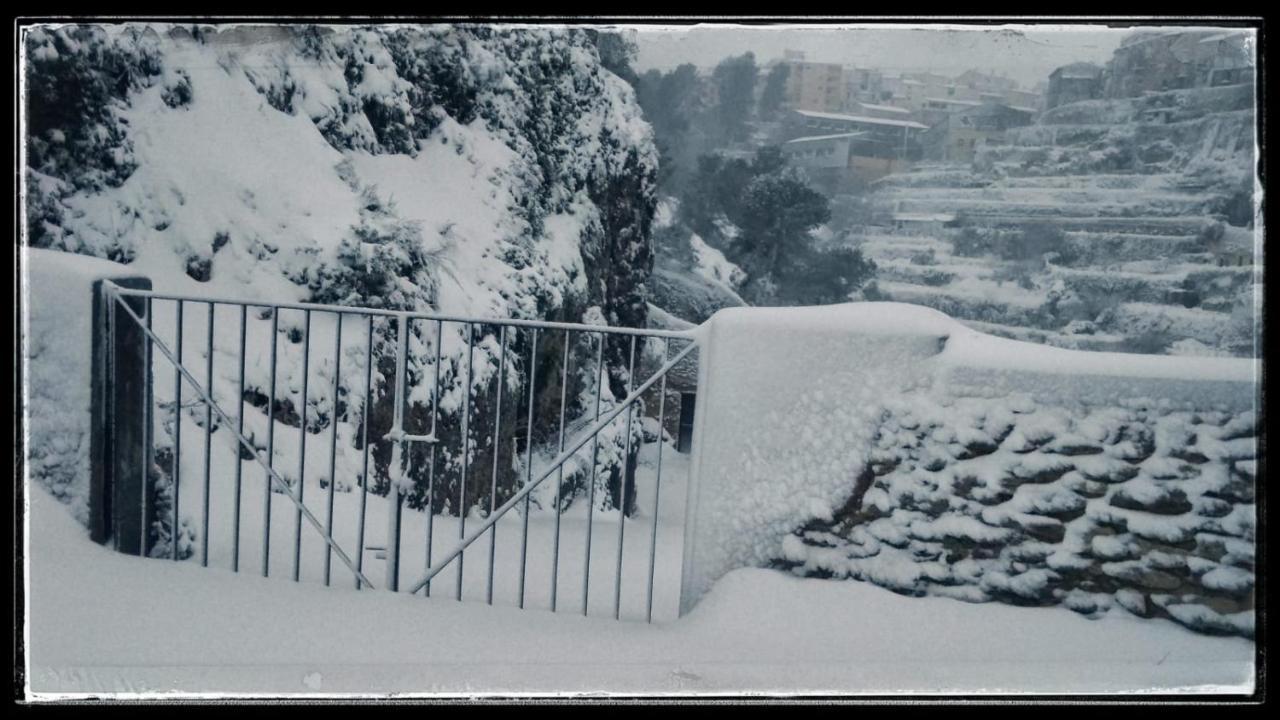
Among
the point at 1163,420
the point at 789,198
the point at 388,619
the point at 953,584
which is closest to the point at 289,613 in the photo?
the point at 388,619

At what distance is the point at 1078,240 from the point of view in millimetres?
7383

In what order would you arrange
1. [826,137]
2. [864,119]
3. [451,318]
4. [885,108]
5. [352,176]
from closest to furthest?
[451,318] → [352,176] → [885,108] → [864,119] → [826,137]

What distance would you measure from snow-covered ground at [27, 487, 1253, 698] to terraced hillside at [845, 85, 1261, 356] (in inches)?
199

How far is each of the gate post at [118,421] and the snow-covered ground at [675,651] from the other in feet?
0.75

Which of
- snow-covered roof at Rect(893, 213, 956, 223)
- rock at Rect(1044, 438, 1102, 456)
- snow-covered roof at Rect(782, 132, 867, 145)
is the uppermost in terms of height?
snow-covered roof at Rect(782, 132, 867, 145)

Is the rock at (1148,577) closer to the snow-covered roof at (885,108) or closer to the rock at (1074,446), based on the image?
the rock at (1074,446)

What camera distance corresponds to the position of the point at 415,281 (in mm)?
5387

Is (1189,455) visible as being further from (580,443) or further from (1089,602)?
(580,443)

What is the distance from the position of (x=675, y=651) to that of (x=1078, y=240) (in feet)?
21.2

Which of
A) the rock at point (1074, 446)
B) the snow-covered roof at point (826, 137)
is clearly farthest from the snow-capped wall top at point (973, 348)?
the snow-covered roof at point (826, 137)

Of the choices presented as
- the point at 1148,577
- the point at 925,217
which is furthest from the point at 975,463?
the point at 925,217

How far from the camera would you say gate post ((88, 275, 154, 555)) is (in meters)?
2.40

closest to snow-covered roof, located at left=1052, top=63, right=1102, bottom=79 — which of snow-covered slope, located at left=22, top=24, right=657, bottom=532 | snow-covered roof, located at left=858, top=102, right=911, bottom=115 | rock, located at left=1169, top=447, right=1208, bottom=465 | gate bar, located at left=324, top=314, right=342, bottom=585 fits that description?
snow-covered roof, located at left=858, top=102, right=911, bottom=115

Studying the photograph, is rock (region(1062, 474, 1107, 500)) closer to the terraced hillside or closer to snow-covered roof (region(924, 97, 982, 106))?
snow-covered roof (region(924, 97, 982, 106))
